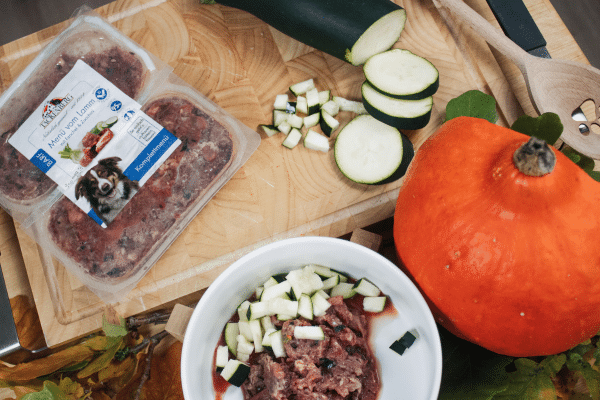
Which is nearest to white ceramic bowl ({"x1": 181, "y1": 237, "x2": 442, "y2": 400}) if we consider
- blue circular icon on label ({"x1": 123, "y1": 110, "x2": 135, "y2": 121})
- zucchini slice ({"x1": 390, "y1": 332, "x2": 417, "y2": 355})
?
zucchini slice ({"x1": 390, "y1": 332, "x2": 417, "y2": 355})

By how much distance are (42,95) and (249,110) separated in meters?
0.68

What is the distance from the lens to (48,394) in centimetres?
94

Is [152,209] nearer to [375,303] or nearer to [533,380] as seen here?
[375,303]

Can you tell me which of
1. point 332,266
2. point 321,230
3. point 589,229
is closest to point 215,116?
point 321,230

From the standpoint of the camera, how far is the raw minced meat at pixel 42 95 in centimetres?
138

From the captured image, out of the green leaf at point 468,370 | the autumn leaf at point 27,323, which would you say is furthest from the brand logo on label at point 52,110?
the green leaf at point 468,370

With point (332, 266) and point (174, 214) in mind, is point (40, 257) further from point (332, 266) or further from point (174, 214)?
point (332, 266)

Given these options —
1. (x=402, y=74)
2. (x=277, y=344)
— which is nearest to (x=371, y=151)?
(x=402, y=74)

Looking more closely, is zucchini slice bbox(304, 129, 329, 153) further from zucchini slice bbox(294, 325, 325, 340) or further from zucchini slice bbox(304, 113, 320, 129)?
zucchini slice bbox(294, 325, 325, 340)

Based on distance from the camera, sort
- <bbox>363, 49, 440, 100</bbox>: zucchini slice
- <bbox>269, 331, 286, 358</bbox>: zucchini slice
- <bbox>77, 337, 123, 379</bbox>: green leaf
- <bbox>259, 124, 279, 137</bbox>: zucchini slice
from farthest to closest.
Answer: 1. <bbox>259, 124, 279, 137</bbox>: zucchini slice
2. <bbox>363, 49, 440, 100</bbox>: zucchini slice
3. <bbox>77, 337, 123, 379</bbox>: green leaf
4. <bbox>269, 331, 286, 358</bbox>: zucchini slice

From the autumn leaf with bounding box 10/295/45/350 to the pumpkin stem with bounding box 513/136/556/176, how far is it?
147 cm

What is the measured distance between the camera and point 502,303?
890 millimetres

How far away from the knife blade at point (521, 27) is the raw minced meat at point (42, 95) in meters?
1.15

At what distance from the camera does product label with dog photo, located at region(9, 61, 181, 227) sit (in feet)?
4.37
